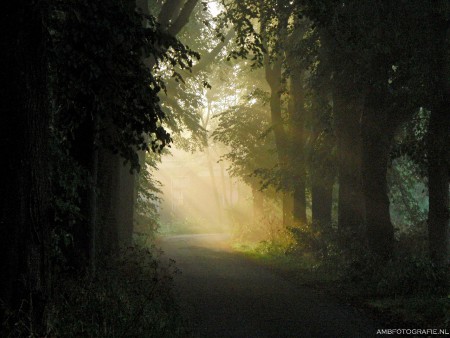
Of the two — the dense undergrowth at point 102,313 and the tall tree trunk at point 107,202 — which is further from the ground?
the tall tree trunk at point 107,202

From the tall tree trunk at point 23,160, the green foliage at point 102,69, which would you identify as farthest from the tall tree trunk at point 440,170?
the tall tree trunk at point 23,160

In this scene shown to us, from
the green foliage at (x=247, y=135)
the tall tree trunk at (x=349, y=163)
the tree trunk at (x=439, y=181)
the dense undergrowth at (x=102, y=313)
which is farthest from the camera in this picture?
the green foliage at (x=247, y=135)

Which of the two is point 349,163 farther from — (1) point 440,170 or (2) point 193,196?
(2) point 193,196

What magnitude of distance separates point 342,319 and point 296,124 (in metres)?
13.7

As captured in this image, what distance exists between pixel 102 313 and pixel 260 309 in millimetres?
4147

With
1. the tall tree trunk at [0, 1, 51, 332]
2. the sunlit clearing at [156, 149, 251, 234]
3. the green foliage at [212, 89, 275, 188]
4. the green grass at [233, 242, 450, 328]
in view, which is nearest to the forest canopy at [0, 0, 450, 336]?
the tall tree trunk at [0, 1, 51, 332]

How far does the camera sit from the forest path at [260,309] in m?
8.13

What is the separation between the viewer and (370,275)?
12.2m

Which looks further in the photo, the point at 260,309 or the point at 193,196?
the point at 193,196

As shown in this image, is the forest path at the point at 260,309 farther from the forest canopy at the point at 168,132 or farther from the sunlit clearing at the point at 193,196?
the sunlit clearing at the point at 193,196

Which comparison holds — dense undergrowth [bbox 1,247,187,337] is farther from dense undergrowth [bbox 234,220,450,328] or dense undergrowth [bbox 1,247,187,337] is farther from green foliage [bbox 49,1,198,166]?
dense undergrowth [bbox 234,220,450,328]

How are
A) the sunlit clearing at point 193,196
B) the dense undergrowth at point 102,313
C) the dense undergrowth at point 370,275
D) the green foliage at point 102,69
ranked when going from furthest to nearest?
the sunlit clearing at point 193,196 < the dense undergrowth at point 370,275 < the green foliage at point 102,69 < the dense undergrowth at point 102,313

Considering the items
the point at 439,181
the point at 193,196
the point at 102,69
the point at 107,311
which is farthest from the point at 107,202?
the point at 193,196

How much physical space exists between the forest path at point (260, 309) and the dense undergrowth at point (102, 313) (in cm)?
83
